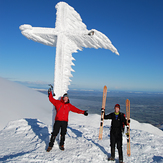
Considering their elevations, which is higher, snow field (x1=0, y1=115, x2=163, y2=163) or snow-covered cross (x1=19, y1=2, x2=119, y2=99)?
snow-covered cross (x1=19, y1=2, x2=119, y2=99)

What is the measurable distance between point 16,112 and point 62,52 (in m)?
7.33

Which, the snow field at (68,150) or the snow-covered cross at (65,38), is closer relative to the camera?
the snow field at (68,150)

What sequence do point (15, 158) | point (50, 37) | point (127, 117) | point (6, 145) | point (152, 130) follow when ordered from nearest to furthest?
point (15, 158) → point (127, 117) → point (6, 145) → point (50, 37) → point (152, 130)

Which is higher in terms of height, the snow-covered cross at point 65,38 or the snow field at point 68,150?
the snow-covered cross at point 65,38

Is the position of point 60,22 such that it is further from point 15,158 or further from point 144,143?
point 144,143

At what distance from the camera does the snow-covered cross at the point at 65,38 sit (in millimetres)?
4870

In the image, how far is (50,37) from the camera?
5246 mm

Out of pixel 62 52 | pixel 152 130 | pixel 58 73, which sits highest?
pixel 62 52

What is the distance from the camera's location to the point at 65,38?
4.97 metres

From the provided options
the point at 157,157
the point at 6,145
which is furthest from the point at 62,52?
the point at 157,157

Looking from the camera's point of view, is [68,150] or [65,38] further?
[65,38]

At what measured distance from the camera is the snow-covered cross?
16.0 ft

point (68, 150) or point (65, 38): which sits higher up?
point (65, 38)

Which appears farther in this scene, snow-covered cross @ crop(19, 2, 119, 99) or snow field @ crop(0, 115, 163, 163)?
snow-covered cross @ crop(19, 2, 119, 99)
